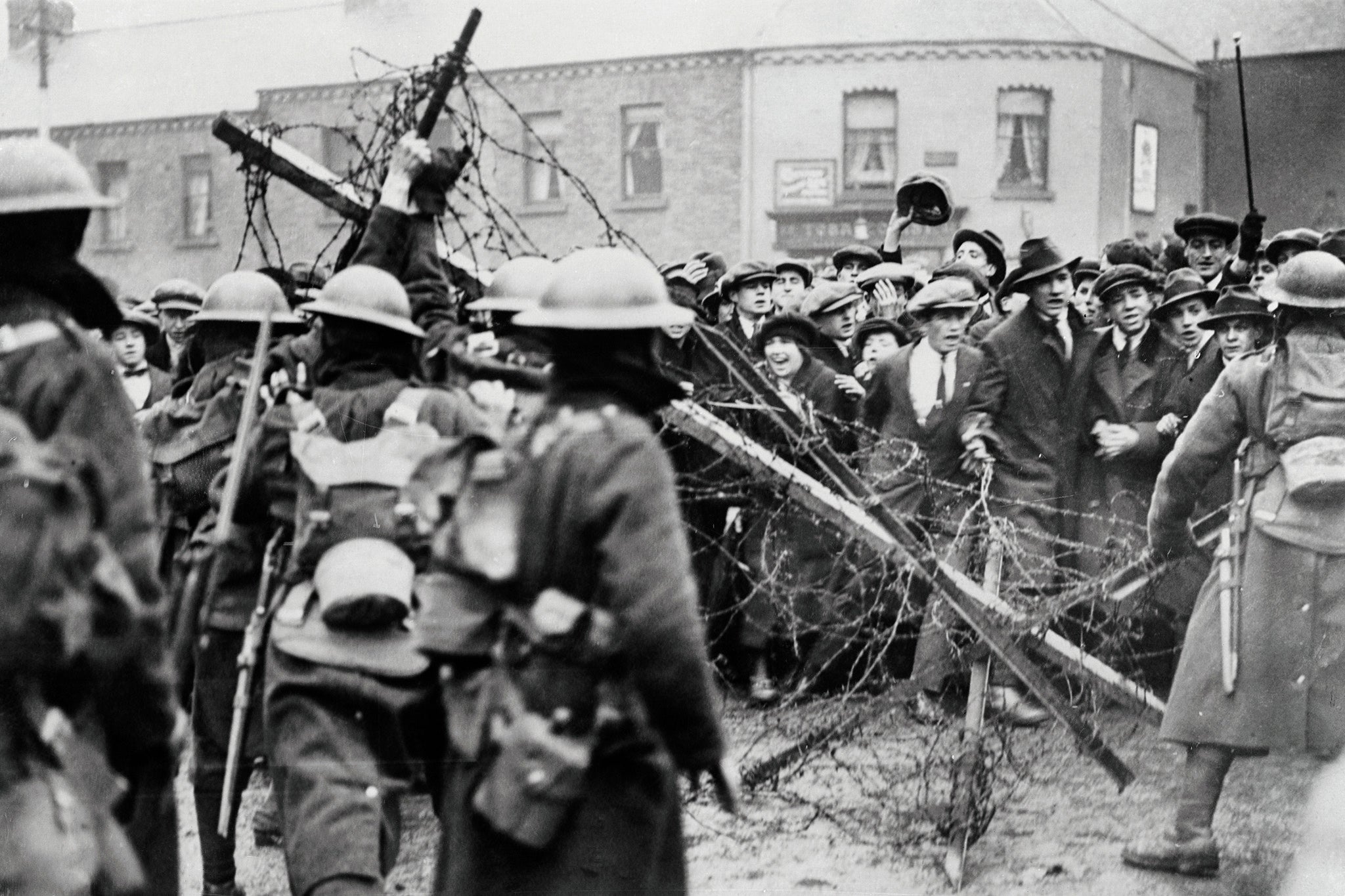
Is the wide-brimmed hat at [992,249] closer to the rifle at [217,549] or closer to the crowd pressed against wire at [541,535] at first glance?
the crowd pressed against wire at [541,535]

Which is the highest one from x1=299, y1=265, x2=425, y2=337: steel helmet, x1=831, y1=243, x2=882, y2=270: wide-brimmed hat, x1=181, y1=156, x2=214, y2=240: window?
x1=181, y1=156, x2=214, y2=240: window

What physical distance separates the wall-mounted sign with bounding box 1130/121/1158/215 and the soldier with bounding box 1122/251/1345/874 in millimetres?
23633

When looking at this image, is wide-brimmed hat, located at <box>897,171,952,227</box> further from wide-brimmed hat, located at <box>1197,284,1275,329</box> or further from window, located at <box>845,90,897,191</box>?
window, located at <box>845,90,897,191</box>

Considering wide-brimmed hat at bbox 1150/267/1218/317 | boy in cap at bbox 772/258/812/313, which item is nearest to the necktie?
wide-brimmed hat at bbox 1150/267/1218/317

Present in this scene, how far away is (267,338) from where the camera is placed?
4883 mm

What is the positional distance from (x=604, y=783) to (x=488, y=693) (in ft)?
1.11

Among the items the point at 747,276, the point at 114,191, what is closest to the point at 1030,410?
the point at 747,276

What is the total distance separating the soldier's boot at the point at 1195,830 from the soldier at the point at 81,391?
12.2ft

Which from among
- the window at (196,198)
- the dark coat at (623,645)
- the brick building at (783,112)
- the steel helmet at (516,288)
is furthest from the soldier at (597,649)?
the window at (196,198)

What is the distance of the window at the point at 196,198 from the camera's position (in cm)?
3391

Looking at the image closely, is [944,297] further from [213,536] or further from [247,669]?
[247,669]

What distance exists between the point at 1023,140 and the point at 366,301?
24877 millimetres

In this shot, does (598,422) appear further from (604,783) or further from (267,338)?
(267,338)

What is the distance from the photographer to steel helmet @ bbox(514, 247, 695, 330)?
3572 mm
